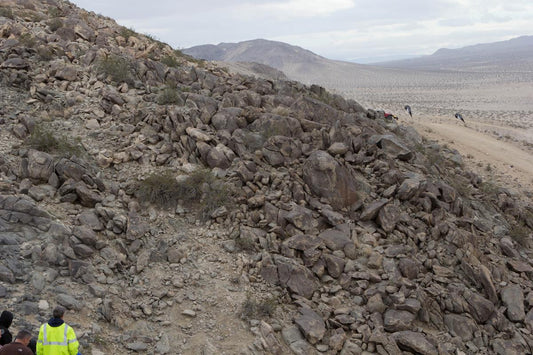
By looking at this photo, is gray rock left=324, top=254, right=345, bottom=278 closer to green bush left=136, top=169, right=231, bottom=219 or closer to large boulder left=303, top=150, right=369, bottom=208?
large boulder left=303, top=150, right=369, bottom=208

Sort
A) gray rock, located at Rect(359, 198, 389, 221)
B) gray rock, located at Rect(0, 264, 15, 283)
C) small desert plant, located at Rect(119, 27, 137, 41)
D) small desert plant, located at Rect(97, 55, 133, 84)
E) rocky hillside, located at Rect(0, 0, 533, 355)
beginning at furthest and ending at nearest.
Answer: small desert plant, located at Rect(119, 27, 137, 41), small desert plant, located at Rect(97, 55, 133, 84), gray rock, located at Rect(359, 198, 389, 221), rocky hillside, located at Rect(0, 0, 533, 355), gray rock, located at Rect(0, 264, 15, 283)

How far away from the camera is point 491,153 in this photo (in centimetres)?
1836

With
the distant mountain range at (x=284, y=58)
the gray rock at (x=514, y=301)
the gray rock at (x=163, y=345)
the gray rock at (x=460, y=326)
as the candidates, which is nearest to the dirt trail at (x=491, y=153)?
the gray rock at (x=514, y=301)

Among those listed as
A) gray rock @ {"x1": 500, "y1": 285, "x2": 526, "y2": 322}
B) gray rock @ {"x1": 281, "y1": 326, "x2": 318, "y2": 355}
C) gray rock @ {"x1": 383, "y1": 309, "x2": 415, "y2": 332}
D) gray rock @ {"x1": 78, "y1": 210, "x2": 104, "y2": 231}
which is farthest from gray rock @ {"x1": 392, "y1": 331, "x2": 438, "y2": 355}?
gray rock @ {"x1": 78, "y1": 210, "x2": 104, "y2": 231}

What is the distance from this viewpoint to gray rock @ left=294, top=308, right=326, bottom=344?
7.11 meters

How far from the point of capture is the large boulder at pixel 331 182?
384 inches

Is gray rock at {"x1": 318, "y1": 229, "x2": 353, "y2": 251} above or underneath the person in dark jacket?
underneath

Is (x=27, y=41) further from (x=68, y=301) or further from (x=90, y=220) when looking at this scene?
(x=68, y=301)

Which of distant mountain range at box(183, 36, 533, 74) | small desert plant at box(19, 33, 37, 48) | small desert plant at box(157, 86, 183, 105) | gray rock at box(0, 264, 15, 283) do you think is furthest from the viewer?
distant mountain range at box(183, 36, 533, 74)

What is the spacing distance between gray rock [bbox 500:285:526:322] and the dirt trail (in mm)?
7430

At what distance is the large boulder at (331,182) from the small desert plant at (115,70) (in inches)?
258

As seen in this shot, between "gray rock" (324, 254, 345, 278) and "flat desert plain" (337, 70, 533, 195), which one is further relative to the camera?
"flat desert plain" (337, 70, 533, 195)

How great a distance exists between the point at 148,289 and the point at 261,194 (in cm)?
329

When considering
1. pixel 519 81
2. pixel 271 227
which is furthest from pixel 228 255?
pixel 519 81
